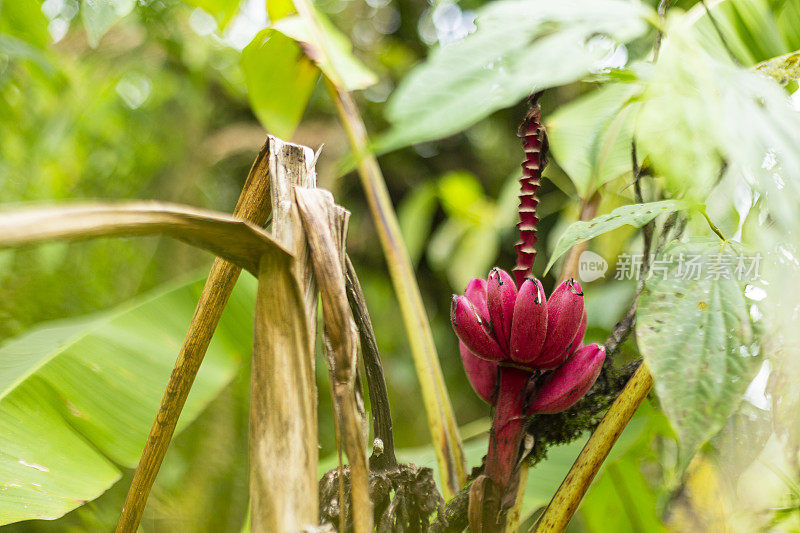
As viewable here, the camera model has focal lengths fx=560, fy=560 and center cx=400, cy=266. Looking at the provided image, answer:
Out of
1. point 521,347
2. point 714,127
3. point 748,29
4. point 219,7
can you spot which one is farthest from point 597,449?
point 219,7

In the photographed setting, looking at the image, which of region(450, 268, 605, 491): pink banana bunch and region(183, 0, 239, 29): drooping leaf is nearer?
region(450, 268, 605, 491): pink banana bunch

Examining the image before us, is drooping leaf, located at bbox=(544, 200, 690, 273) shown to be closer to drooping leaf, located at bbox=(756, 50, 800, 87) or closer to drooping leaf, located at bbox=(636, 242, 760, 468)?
drooping leaf, located at bbox=(636, 242, 760, 468)

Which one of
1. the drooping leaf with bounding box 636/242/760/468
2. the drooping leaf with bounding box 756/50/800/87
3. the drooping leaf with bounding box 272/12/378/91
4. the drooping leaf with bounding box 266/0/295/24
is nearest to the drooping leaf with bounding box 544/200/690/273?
the drooping leaf with bounding box 636/242/760/468

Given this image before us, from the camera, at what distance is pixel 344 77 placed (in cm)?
57

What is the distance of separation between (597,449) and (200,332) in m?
0.23

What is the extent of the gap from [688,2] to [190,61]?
3.73ft

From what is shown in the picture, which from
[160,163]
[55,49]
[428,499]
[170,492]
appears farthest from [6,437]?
[160,163]

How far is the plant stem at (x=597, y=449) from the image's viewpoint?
1.01 ft

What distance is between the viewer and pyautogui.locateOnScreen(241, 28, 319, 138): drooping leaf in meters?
0.49

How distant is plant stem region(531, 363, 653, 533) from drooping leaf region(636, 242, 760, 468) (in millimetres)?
70

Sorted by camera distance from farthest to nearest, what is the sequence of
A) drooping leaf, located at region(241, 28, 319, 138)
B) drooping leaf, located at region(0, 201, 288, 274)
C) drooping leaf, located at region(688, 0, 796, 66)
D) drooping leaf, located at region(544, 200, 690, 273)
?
drooping leaf, located at region(241, 28, 319, 138)
drooping leaf, located at region(688, 0, 796, 66)
drooping leaf, located at region(544, 200, 690, 273)
drooping leaf, located at region(0, 201, 288, 274)

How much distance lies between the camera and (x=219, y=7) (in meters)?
0.57

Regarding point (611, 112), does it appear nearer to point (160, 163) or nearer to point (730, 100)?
point (730, 100)

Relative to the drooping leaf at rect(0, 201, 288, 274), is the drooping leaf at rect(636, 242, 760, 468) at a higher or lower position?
lower
